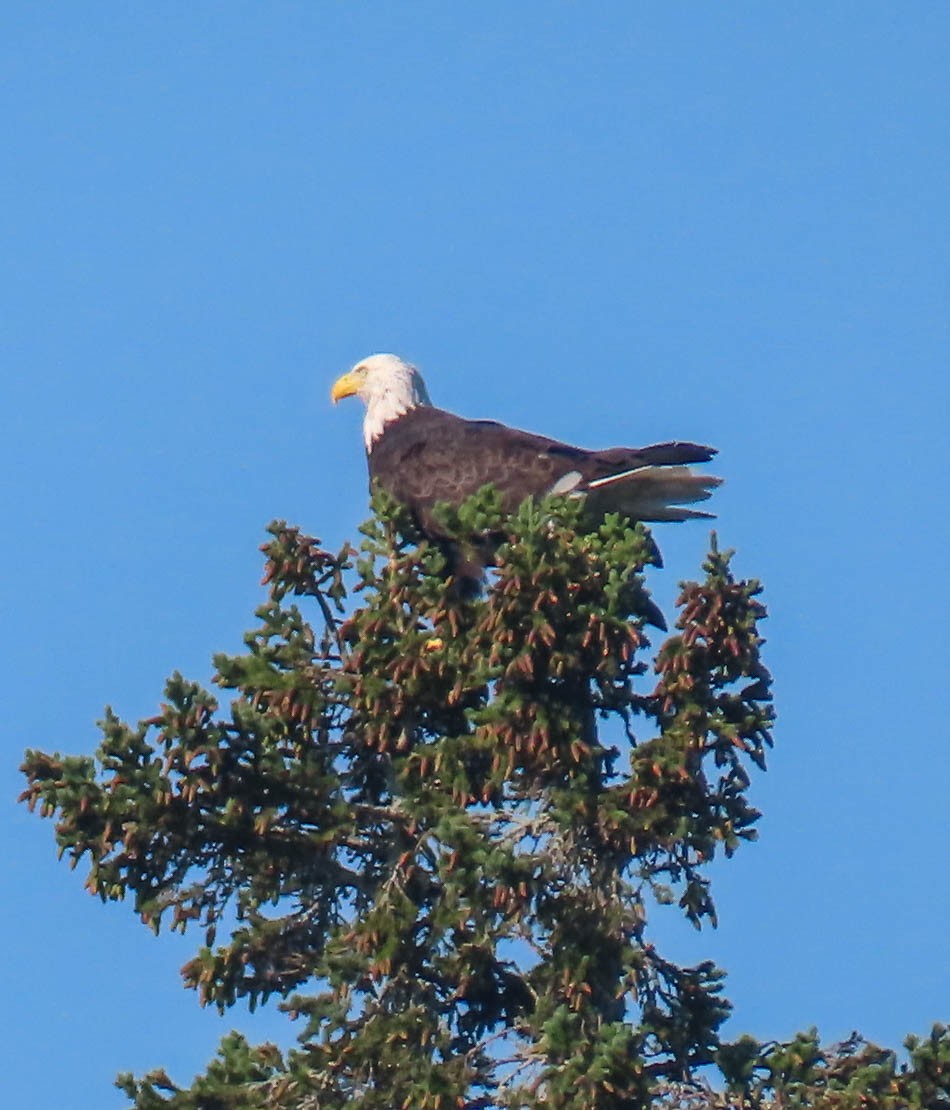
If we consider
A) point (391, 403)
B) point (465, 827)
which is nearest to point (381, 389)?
point (391, 403)

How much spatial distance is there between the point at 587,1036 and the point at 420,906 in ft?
3.63

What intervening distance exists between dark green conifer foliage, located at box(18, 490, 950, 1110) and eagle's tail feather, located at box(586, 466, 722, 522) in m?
2.62

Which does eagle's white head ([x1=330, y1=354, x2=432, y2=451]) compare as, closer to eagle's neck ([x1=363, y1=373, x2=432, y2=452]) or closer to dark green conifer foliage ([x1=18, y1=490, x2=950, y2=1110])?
eagle's neck ([x1=363, y1=373, x2=432, y2=452])

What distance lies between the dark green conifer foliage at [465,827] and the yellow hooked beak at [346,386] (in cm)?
534

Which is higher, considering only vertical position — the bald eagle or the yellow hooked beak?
the yellow hooked beak

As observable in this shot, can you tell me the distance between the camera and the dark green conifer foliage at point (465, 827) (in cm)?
923

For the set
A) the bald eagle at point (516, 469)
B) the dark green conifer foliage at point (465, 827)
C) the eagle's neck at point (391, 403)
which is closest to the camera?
the dark green conifer foliage at point (465, 827)

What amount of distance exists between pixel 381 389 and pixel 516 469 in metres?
2.21

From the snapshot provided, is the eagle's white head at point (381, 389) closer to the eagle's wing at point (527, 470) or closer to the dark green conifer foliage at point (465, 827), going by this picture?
the eagle's wing at point (527, 470)

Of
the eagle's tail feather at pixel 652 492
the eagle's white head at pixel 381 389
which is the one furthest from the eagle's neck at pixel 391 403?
the eagle's tail feather at pixel 652 492

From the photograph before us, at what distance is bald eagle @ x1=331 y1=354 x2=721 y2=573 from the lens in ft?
41.5

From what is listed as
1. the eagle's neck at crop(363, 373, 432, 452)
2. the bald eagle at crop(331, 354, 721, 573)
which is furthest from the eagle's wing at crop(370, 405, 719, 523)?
the eagle's neck at crop(363, 373, 432, 452)

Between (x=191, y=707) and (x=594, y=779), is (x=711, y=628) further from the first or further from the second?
(x=191, y=707)

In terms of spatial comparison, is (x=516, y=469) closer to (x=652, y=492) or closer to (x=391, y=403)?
(x=652, y=492)
